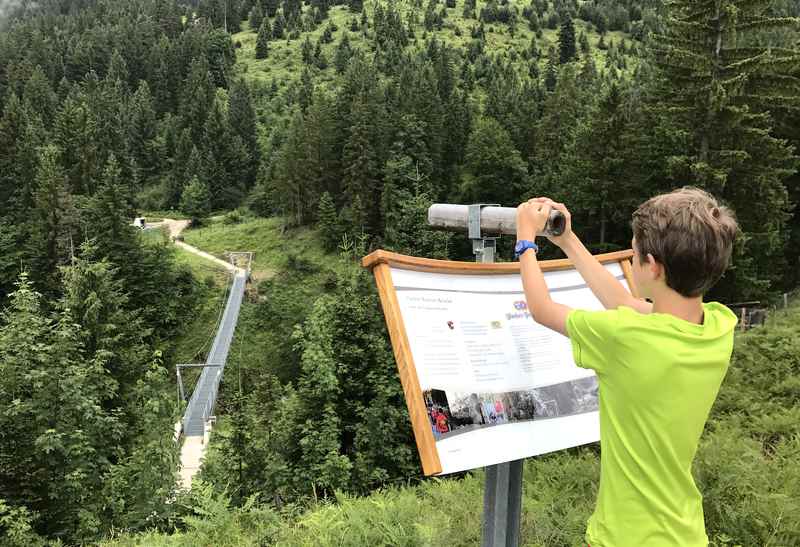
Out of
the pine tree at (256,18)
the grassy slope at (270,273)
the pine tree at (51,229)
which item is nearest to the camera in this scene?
the grassy slope at (270,273)

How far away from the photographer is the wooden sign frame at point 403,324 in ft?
6.99

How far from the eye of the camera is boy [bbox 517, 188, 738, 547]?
1.71 metres

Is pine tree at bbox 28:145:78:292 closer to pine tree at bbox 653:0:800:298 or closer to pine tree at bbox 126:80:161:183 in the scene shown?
pine tree at bbox 126:80:161:183

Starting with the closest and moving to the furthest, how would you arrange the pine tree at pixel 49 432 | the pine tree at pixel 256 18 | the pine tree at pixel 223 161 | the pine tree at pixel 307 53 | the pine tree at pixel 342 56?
1. the pine tree at pixel 49 432
2. the pine tree at pixel 223 161
3. the pine tree at pixel 342 56
4. the pine tree at pixel 307 53
5. the pine tree at pixel 256 18

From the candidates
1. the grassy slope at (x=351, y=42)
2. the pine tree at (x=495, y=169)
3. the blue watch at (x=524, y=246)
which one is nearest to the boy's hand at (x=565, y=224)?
the blue watch at (x=524, y=246)

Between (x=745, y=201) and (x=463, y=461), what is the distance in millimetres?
18110

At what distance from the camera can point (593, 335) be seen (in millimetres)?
1808

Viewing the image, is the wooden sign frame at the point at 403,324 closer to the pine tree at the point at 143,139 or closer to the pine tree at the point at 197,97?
the pine tree at the point at 197,97

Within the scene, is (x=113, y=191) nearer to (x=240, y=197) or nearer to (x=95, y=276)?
(x=95, y=276)

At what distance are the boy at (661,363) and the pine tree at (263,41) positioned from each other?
311 ft

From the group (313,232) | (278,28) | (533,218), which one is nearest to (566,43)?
(278,28)

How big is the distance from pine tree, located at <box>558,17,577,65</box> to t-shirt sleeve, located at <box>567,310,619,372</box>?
86.6m

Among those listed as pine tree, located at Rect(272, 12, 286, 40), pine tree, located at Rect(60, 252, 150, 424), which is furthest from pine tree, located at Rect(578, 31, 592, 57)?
pine tree, located at Rect(60, 252, 150, 424)

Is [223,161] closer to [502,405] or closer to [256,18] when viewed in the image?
[256,18]
